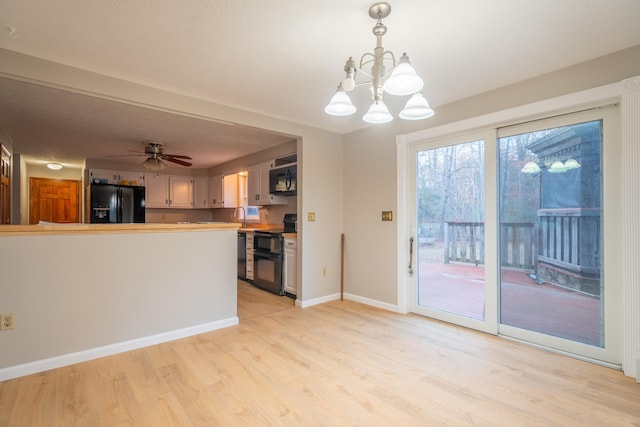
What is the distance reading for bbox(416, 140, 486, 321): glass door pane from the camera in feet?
10.5

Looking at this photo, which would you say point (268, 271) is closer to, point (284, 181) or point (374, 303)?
point (284, 181)

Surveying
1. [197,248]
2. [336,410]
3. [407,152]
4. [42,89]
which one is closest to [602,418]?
[336,410]

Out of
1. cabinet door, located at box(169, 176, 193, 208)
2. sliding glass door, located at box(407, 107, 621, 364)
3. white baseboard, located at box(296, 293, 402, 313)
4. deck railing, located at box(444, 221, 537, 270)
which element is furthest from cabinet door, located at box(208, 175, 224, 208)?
deck railing, located at box(444, 221, 537, 270)

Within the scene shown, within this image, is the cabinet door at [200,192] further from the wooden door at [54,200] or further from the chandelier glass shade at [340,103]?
the chandelier glass shade at [340,103]

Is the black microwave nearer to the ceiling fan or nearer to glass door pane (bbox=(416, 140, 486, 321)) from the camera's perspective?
the ceiling fan

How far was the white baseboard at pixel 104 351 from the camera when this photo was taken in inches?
89.6

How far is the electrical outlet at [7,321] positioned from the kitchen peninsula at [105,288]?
22 millimetres

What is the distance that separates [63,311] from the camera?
2.47 meters

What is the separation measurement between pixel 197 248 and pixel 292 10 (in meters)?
2.36

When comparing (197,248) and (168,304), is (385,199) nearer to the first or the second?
(197,248)

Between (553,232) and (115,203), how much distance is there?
21.8 feet

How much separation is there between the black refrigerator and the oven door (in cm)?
285

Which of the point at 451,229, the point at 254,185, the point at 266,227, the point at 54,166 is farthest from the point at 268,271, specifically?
the point at 54,166

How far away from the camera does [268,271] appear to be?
4.80 meters
